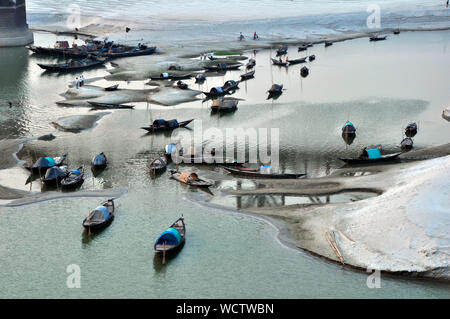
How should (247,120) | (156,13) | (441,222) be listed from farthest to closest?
1. (156,13)
2. (247,120)
3. (441,222)

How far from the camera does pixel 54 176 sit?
4816 centimetres

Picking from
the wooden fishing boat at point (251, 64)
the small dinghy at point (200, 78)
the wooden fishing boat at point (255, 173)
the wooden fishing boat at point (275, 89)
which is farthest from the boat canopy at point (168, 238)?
the wooden fishing boat at point (251, 64)

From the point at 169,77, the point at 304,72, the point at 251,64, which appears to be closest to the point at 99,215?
the point at 169,77

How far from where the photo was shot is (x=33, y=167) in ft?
166

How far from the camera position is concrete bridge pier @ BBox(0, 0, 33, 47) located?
113625 millimetres

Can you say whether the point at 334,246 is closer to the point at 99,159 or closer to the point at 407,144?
the point at 407,144

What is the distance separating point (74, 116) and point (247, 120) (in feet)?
68.5

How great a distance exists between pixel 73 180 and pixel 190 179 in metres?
9.88

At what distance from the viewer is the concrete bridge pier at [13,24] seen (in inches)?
4473

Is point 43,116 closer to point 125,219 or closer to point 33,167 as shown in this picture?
point 33,167

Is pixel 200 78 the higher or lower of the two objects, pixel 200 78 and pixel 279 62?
the lower

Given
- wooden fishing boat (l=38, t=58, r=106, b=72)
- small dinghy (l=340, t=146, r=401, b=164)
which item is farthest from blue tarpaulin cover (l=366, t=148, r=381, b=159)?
wooden fishing boat (l=38, t=58, r=106, b=72)

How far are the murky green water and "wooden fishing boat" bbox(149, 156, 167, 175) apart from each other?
0.73 meters
